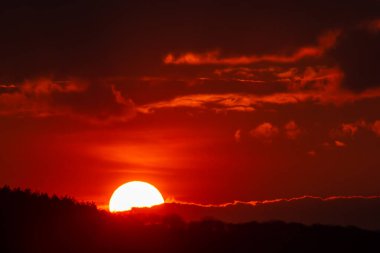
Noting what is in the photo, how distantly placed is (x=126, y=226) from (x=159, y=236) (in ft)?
5.24

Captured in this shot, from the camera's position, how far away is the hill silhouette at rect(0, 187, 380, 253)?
30.2 meters

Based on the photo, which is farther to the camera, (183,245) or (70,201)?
(70,201)

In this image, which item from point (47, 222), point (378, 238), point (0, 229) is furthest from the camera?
point (378, 238)

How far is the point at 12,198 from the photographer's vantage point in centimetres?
3372

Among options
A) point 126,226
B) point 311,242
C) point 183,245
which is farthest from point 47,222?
point 311,242

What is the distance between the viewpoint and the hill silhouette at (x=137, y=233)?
30203 mm

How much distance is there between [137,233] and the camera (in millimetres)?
32406

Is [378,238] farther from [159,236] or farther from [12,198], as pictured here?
[12,198]

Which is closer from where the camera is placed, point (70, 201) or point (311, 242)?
point (311, 242)

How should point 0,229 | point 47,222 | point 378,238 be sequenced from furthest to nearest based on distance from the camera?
point 378,238 → point 47,222 → point 0,229

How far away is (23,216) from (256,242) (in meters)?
9.68

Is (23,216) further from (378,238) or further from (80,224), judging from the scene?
(378,238)

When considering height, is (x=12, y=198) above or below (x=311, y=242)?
above

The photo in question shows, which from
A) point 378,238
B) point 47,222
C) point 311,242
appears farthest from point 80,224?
point 378,238
